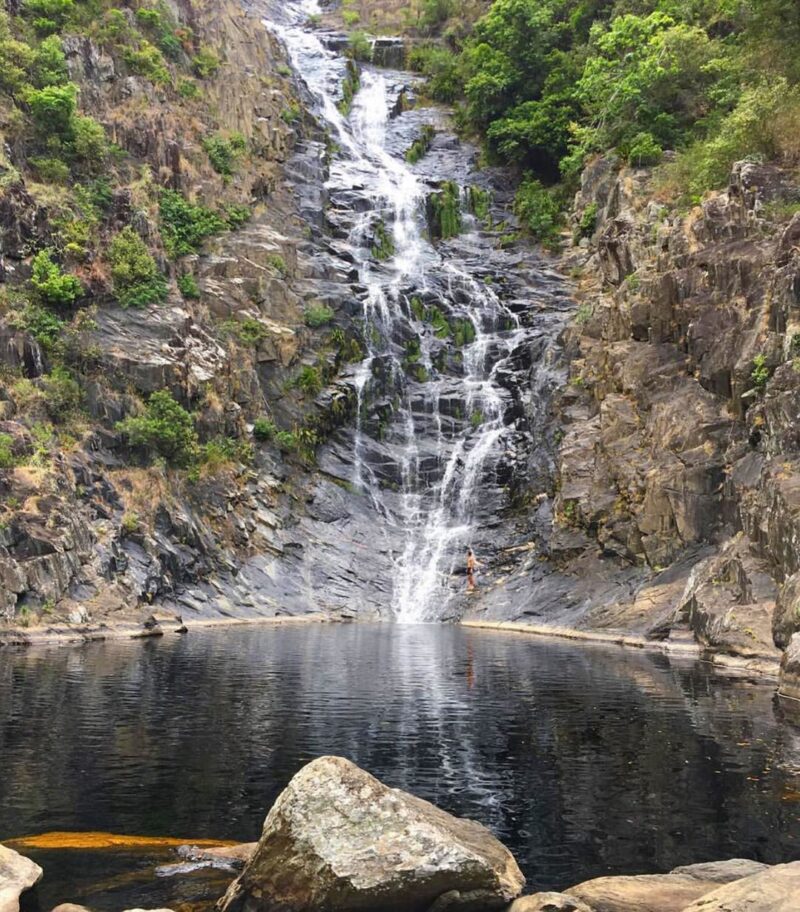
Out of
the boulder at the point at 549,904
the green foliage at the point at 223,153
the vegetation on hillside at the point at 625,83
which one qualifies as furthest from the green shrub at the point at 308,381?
the boulder at the point at 549,904

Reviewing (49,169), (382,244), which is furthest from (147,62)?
(382,244)

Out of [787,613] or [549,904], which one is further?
[787,613]

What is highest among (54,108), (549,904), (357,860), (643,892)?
(54,108)

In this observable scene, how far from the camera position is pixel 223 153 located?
213 ft

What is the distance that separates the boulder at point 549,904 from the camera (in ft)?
27.6

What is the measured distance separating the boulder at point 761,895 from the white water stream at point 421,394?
4091 cm

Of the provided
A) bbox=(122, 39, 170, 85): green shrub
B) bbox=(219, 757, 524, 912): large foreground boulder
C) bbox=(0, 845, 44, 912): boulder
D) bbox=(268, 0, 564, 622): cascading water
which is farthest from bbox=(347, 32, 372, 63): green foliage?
bbox=(0, 845, 44, 912): boulder

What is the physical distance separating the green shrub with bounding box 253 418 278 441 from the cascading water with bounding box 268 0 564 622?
5.72 meters

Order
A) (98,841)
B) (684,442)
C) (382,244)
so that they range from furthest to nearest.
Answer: (382,244), (684,442), (98,841)

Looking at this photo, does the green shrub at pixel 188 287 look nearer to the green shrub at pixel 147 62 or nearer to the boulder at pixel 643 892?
the green shrub at pixel 147 62

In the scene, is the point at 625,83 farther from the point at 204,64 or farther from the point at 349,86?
the point at 349,86

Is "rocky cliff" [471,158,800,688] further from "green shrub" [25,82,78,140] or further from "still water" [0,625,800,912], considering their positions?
"green shrub" [25,82,78,140]

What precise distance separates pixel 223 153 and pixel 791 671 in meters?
56.1

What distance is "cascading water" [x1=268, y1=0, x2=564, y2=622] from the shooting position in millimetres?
53125
